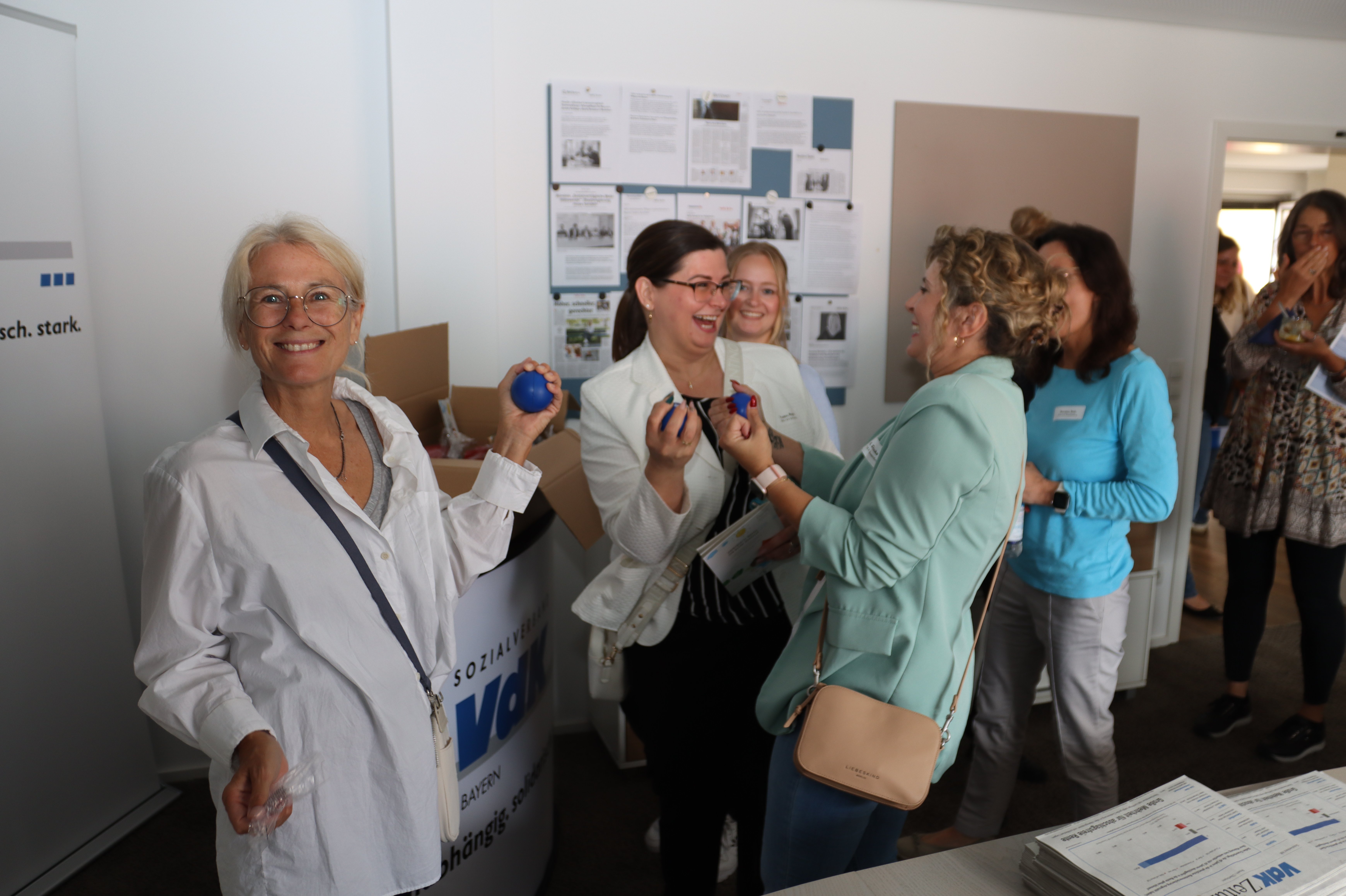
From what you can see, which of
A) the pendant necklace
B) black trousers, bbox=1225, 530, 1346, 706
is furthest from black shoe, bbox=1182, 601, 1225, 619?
the pendant necklace

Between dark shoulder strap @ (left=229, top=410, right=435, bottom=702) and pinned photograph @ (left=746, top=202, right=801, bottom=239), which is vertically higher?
pinned photograph @ (left=746, top=202, right=801, bottom=239)

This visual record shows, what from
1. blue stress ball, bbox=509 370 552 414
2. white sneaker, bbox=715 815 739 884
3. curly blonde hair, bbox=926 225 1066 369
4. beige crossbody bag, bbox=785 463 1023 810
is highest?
curly blonde hair, bbox=926 225 1066 369

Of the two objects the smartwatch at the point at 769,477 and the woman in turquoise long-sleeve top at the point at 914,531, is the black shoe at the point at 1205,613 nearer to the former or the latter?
the woman in turquoise long-sleeve top at the point at 914,531

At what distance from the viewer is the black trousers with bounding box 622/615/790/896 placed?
1.79 metres

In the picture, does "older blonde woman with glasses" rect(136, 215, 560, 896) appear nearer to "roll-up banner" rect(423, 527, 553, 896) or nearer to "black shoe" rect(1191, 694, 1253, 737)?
"roll-up banner" rect(423, 527, 553, 896)

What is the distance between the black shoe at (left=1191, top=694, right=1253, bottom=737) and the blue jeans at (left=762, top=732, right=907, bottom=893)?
239cm

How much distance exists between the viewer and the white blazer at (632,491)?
1714 mm

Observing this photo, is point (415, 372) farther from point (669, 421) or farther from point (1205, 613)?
point (1205, 613)

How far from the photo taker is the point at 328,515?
1249mm

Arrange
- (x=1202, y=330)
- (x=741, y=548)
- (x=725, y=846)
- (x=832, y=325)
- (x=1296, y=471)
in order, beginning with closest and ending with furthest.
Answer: (x=741, y=548), (x=725, y=846), (x=1296, y=471), (x=832, y=325), (x=1202, y=330)

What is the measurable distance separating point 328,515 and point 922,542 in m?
0.94

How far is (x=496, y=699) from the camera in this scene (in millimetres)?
1955

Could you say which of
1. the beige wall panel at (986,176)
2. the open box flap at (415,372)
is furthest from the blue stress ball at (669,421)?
the beige wall panel at (986,176)

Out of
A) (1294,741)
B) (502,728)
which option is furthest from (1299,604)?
(502,728)
